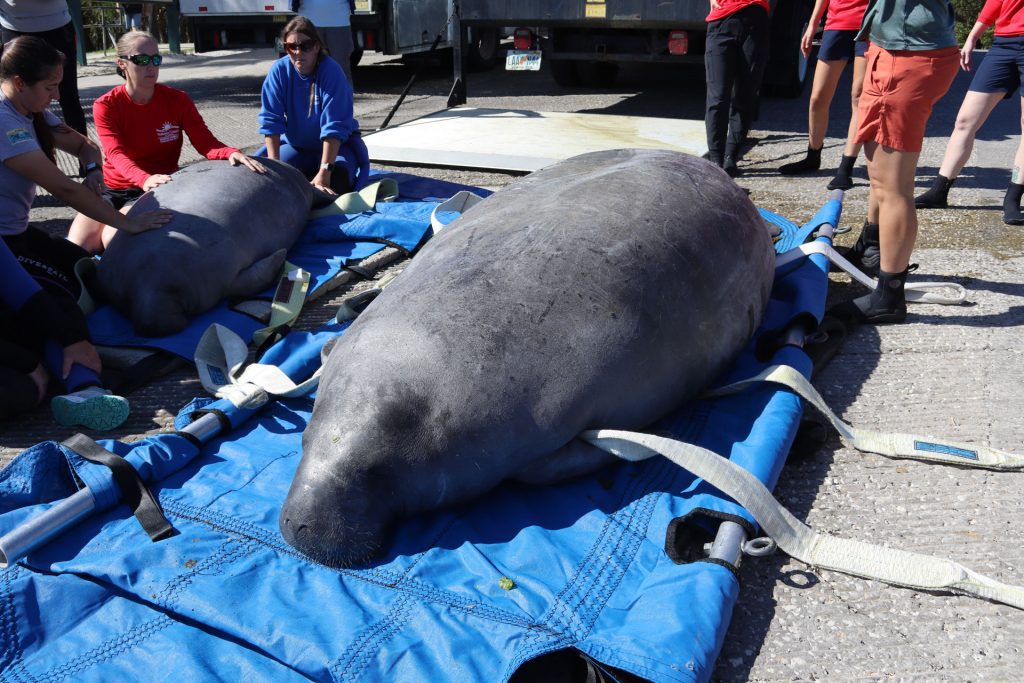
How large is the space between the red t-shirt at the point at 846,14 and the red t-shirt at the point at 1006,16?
2.70ft

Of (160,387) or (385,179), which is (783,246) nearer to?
(385,179)

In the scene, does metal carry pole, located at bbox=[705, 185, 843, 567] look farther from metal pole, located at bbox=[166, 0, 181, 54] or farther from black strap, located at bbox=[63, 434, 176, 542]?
metal pole, located at bbox=[166, 0, 181, 54]

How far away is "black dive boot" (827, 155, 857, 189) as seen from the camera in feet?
21.0

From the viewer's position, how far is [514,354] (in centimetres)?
254

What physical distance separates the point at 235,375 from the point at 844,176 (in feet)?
16.2

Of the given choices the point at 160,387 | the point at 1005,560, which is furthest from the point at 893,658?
the point at 160,387

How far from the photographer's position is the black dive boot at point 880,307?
405 centimetres

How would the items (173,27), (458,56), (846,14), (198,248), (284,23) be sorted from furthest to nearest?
(173,27) < (284,23) < (458,56) < (846,14) < (198,248)

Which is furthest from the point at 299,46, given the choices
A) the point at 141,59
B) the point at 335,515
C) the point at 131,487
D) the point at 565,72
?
the point at 565,72

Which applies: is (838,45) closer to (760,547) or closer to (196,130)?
(196,130)

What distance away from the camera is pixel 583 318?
2.66 metres

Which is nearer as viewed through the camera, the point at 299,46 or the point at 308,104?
the point at 299,46

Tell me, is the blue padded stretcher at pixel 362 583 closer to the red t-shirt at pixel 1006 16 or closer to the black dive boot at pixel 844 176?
the black dive boot at pixel 844 176

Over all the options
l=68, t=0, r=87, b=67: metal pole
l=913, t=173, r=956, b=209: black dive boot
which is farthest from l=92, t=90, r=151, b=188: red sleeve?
l=68, t=0, r=87, b=67: metal pole
